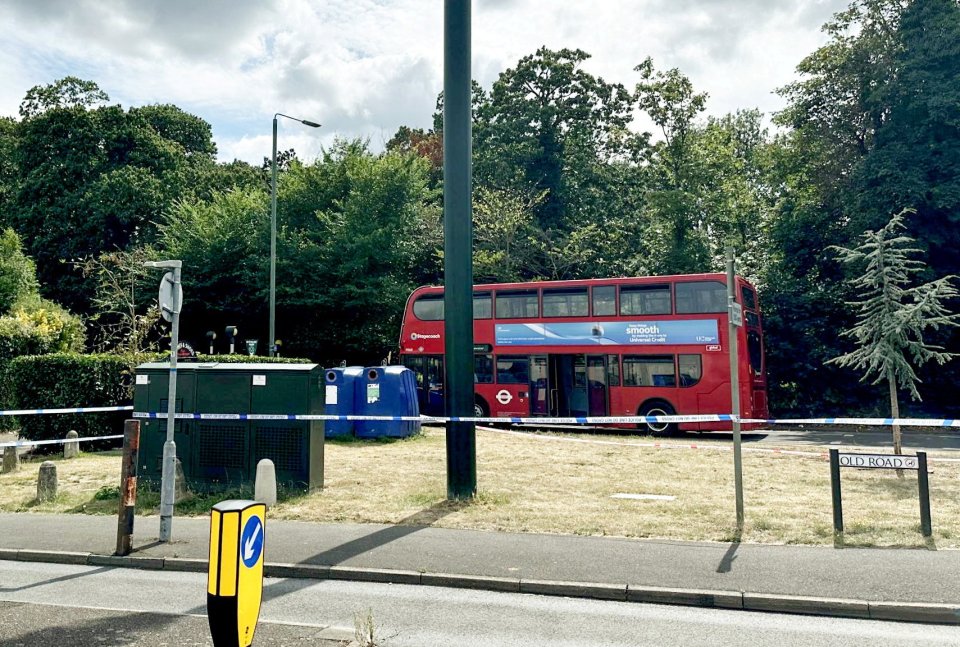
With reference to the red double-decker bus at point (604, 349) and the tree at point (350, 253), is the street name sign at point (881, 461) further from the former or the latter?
the tree at point (350, 253)

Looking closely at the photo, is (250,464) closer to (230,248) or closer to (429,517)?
(429,517)

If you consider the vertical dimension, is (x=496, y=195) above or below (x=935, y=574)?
above

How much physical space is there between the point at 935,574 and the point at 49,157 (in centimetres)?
4260

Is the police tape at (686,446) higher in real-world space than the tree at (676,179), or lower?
lower

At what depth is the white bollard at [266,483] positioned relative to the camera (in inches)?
375

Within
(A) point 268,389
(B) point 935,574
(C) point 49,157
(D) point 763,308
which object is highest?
(C) point 49,157

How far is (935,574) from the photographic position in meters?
6.16

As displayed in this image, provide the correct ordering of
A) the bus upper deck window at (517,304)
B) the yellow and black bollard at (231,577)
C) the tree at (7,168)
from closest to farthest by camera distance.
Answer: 1. the yellow and black bollard at (231,577)
2. the bus upper deck window at (517,304)
3. the tree at (7,168)

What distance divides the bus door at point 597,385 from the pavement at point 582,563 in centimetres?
1252

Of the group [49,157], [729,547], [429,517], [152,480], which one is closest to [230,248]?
[49,157]

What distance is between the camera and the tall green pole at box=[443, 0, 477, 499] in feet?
32.1

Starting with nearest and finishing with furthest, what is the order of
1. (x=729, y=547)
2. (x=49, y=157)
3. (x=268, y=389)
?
(x=729, y=547) → (x=268, y=389) → (x=49, y=157)

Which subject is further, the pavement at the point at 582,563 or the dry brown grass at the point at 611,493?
the dry brown grass at the point at 611,493

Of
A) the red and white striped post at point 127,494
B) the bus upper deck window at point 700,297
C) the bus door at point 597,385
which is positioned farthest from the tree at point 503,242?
the red and white striped post at point 127,494
